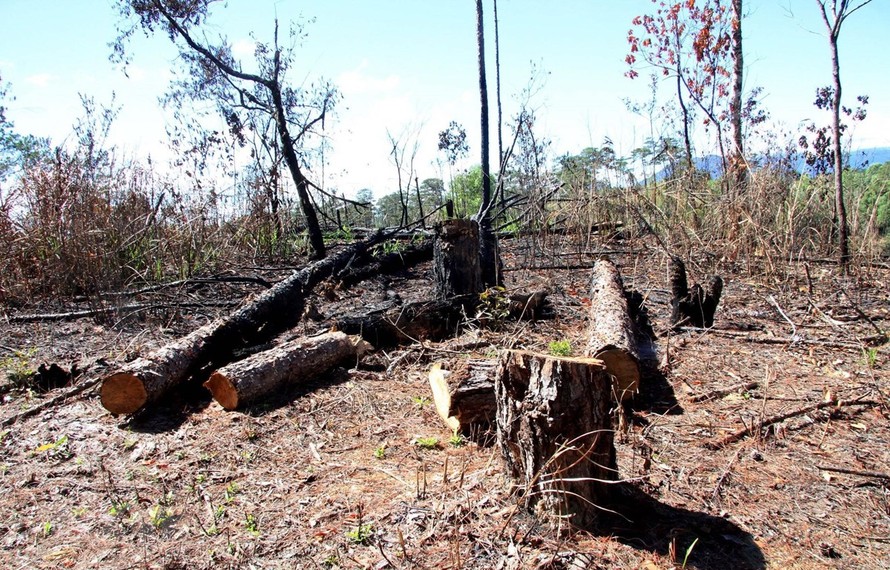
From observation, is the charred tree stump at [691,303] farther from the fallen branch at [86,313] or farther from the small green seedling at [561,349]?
the fallen branch at [86,313]

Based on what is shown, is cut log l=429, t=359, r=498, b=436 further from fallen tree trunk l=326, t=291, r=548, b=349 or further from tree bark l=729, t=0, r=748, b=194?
tree bark l=729, t=0, r=748, b=194

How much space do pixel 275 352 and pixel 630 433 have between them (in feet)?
7.93

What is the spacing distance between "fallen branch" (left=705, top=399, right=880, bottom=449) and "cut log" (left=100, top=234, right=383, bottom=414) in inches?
129

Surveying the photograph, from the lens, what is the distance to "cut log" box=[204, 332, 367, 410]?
12.2ft

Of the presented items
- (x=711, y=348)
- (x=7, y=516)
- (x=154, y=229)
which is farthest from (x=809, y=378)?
(x=154, y=229)

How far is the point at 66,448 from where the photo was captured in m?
3.26

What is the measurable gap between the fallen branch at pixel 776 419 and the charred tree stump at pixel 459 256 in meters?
2.78

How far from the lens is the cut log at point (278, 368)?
3.71 metres

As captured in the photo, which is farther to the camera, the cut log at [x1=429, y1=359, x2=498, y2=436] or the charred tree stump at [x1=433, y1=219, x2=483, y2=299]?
the charred tree stump at [x1=433, y1=219, x2=483, y2=299]

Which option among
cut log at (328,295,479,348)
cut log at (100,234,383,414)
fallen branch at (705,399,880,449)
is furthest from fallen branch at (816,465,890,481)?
cut log at (100,234,383,414)

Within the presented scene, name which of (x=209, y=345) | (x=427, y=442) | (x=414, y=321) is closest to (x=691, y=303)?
(x=414, y=321)

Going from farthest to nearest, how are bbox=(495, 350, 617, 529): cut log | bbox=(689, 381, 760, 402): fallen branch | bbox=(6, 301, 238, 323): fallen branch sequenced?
bbox=(6, 301, 238, 323): fallen branch
bbox=(689, 381, 760, 402): fallen branch
bbox=(495, 350, 617, 529): cut log

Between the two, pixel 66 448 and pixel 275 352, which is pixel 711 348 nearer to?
pixel 275 352

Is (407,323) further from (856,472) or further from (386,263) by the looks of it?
(856,472)
